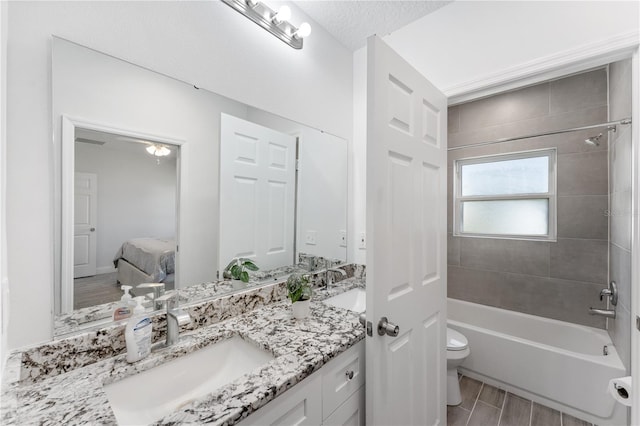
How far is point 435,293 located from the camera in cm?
141

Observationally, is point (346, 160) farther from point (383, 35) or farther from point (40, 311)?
point (40, 311)

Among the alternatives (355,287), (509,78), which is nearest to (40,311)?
(355,287)

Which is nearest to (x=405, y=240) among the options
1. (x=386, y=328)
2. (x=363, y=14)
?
(x=386, y=328)

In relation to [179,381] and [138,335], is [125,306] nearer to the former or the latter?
[138,335]

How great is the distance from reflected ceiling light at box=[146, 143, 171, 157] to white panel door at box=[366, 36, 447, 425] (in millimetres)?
819

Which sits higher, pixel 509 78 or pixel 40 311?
pixel 509 78

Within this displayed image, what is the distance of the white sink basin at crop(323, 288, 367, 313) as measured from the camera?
1579 millimetres

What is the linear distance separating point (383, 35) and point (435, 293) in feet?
5.77

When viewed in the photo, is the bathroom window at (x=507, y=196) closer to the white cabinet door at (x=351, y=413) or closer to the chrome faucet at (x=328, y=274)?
the chrome faucet at (x=328, y=274)

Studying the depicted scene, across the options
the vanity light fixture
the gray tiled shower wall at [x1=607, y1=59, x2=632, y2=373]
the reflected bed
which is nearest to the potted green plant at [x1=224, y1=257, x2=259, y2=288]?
the reflected bed

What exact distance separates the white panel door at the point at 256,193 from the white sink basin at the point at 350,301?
0.35 m

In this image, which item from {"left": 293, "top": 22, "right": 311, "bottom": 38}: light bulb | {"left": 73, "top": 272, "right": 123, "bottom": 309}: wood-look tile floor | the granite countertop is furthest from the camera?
{"left": 293, "top": 22, "right": 311, "bottom": 38}: light bulb

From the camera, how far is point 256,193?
1468 millimetres

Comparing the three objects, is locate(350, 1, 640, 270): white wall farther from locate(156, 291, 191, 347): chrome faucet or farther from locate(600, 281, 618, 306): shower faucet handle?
locate(156, 291, 191, 347): chrome faucet
